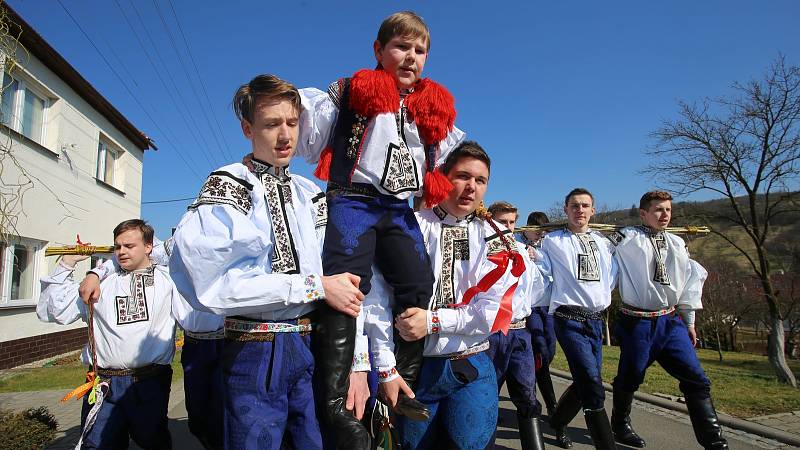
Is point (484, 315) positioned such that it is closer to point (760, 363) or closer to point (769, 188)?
point (769, 188)

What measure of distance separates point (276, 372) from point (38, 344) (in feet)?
38.5

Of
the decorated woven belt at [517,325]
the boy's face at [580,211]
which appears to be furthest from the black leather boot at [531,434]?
the boy's face at [580,211]

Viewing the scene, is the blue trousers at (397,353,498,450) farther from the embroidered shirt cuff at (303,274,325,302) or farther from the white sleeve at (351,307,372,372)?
the embroidered shirt cuff at (303,274,325,302)

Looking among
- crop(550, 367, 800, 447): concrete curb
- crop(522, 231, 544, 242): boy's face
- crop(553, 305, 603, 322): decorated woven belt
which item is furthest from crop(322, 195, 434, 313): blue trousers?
crop(550, 367, 800, 447): concrete curb

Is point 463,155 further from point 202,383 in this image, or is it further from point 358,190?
point 202,383

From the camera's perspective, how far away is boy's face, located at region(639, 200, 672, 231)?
518cm

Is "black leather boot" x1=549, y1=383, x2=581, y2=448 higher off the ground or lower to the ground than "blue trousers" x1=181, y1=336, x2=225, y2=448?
lower

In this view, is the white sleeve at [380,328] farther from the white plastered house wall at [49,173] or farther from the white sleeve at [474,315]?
the white plastered house wall at [49,173]

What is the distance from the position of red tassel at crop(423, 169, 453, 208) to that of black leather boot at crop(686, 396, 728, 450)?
369 centimetres

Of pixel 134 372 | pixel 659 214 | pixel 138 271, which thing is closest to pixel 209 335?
pixel 134 372

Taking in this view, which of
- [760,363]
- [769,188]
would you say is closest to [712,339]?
[760,363]

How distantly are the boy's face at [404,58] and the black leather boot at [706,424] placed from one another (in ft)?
13.6

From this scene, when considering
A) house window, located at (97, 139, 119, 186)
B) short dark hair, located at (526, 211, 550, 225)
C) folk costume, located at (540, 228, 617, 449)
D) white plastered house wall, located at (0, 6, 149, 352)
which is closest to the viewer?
folk costume, located at (540, 228, 617, 449)

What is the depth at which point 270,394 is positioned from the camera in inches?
70.4
